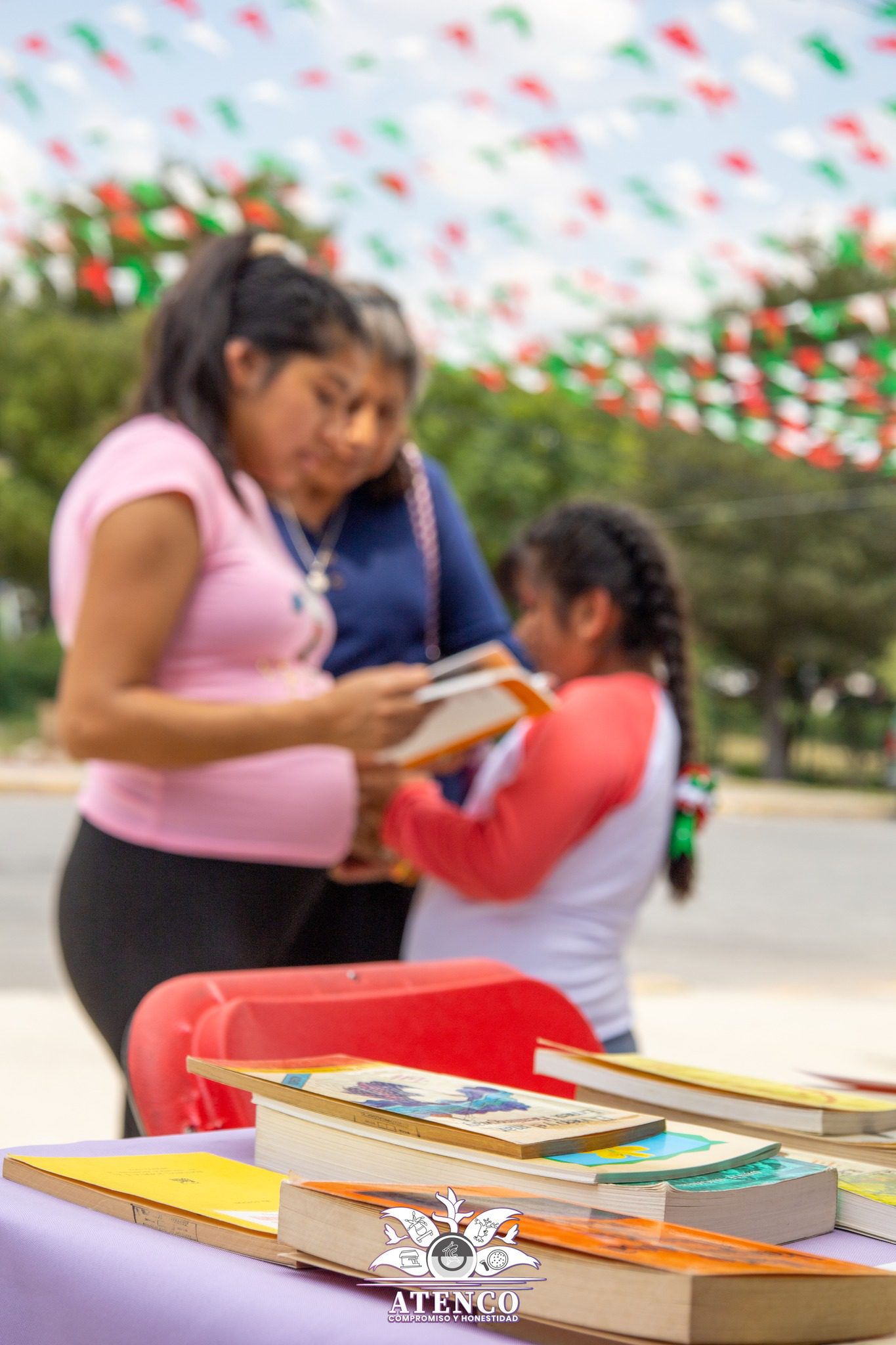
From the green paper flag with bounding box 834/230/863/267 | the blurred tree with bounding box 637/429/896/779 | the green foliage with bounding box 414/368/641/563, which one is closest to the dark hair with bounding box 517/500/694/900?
the green paper flag with bounding box 834/230/863/267

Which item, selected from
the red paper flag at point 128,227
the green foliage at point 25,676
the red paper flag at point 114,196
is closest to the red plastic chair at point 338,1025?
the red paper flag at point 114,196

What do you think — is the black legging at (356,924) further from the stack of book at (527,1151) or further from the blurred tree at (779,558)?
the blurred tree at (779,558)

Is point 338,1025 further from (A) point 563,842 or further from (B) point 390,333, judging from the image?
(B) point 390,333

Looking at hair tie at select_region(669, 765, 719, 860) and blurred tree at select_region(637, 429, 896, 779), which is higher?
hair tie at select_region(669, 765, 719, 860)

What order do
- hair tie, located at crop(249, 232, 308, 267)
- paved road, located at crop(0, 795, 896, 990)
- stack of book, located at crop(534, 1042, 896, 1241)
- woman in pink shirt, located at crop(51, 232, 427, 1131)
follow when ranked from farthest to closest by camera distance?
paved road, located at crop(0, 795, 896, 990)
hair tie, located at crop(249, 232, 308, 267)
woman in pink shirt, located at crop(51, 232, 427, 1131)
stack of book, located at crop(534, 1042, 896, 1241)

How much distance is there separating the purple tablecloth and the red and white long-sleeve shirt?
1209 mm

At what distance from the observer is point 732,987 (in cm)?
668

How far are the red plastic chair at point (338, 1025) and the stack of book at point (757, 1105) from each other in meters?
0.20

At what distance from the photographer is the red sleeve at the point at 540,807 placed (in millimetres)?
2139

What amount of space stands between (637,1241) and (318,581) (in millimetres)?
1545

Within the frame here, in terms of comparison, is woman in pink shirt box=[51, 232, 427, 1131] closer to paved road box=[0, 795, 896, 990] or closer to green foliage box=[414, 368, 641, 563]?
paved road box=[0, 795, 896, 990]

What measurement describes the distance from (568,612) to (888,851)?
12574 mm

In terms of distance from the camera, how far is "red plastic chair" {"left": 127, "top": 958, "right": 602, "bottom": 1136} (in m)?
→ 1.30
